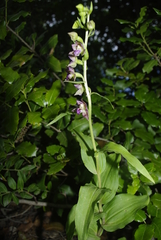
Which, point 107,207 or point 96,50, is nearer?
point 107,207

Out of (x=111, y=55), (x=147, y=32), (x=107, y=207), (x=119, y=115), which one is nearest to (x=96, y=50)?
(x=111, y=55)

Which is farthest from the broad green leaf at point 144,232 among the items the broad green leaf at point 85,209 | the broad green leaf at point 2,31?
the broad green leaf at point 2,31

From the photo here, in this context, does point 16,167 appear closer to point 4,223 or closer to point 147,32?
point 4,223

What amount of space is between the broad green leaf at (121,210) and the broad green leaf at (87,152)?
208mm

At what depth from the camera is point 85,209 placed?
89cm

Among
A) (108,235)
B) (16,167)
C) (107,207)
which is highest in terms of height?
(16,167)

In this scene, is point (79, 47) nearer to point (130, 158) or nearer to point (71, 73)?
point (71, 73)

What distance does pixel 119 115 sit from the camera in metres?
1.40

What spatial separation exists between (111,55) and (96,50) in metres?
0.23

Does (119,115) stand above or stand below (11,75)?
below

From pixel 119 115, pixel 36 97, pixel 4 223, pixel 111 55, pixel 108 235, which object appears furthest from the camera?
pixel 111 55

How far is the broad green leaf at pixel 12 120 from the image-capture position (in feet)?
3.56

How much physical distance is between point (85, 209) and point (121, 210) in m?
0.28

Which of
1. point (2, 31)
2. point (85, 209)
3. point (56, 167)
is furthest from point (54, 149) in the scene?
point (2, 31)
